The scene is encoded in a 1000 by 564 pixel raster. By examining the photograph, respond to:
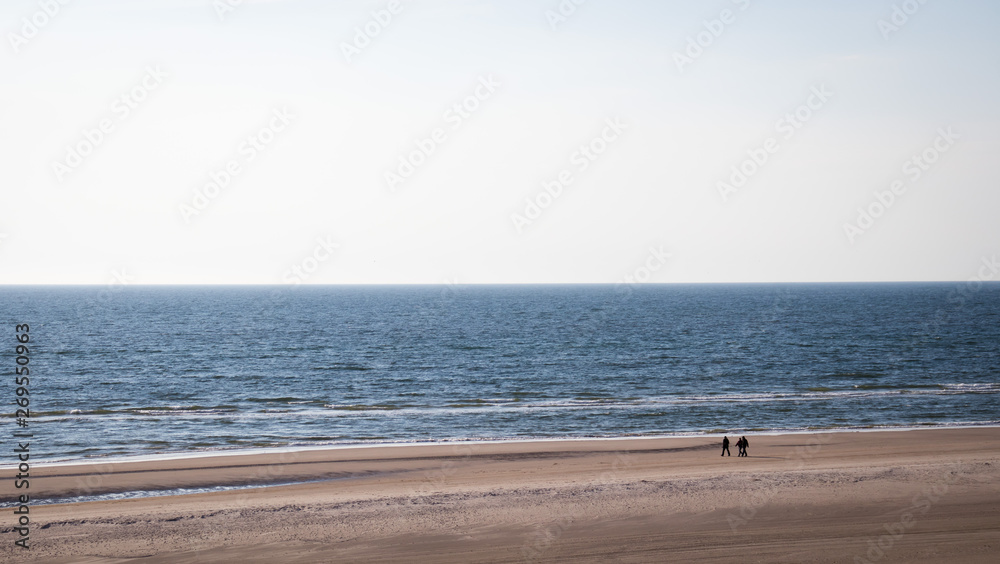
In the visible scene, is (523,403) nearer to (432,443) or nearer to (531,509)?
(432,443)

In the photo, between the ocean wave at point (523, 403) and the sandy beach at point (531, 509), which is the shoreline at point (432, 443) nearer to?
the sandy beach at point (531, 509)

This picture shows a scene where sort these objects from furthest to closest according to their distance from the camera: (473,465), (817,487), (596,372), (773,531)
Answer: (596,372), (473,465), (817,487), (773,531)

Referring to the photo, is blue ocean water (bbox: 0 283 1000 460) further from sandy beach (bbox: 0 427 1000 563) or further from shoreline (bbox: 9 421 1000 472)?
sandy beach (bbox: 0 427 1000 563)

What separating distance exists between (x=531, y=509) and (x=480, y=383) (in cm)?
2986

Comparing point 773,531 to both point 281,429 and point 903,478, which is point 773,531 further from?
point 281,429

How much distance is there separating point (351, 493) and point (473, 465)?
596 cm

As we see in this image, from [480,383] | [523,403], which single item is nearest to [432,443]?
[523,403]

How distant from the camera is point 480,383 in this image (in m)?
49.2

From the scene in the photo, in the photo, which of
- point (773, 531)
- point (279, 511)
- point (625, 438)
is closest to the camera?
point (773, 531)

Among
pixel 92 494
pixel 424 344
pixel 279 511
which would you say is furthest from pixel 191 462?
pixel 424 344

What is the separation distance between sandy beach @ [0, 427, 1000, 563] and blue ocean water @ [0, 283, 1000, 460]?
20.5ft

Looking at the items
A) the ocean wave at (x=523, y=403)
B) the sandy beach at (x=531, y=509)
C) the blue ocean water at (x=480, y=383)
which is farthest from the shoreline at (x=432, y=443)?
the ocean wave at (x=523, y=403)

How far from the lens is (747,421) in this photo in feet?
119

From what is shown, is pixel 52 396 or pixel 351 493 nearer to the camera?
pixel 351 493
